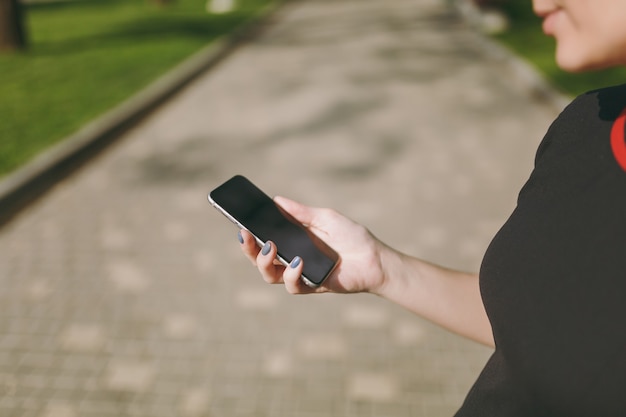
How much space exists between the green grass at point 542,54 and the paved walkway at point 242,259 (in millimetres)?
788

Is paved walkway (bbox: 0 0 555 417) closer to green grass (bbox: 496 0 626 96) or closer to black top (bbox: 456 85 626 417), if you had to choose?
green grass (bbox: 496 0 626 96)

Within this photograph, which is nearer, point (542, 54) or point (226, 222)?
point (226, 222)

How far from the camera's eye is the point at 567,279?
0.90 meters

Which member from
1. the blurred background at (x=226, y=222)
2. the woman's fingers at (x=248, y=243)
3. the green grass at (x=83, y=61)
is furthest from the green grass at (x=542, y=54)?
the woman's fingers at (x=248, y=243)

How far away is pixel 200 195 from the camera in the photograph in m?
4.54

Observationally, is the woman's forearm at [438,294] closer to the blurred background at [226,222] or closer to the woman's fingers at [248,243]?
the woman's fingers at [248,243]

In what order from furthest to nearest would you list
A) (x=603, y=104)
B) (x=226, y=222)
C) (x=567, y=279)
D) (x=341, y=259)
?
(x=226, y=222) → (x=341, y=259) → (x=603, y=104) → (x=567, y=279)

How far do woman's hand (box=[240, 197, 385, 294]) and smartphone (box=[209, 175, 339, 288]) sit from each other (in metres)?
0.03

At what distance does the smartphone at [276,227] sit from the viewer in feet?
4.57

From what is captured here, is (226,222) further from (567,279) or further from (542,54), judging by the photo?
(542,54)

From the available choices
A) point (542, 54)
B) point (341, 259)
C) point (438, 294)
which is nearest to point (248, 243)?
point (341, 259)

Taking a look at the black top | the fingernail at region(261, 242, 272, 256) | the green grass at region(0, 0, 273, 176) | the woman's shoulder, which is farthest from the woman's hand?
the green grass at region(0, 0, 273, 176)

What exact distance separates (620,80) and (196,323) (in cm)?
698

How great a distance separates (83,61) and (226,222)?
644cm
